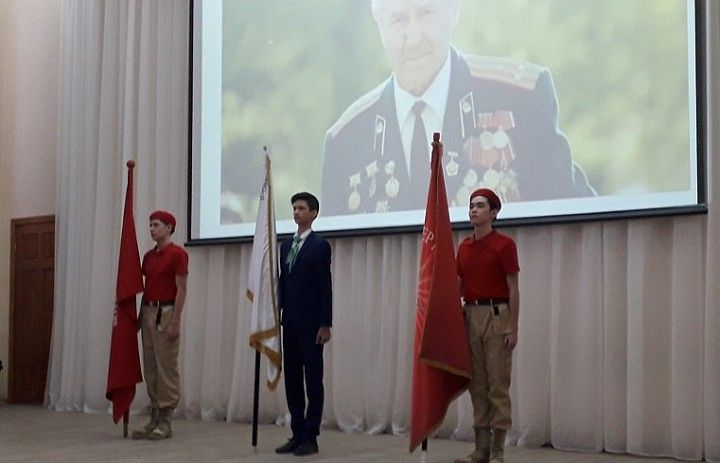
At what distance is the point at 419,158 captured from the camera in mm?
6008

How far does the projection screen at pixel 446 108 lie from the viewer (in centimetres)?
516

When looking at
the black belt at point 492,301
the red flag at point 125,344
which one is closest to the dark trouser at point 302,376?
the black belt at point 492,301

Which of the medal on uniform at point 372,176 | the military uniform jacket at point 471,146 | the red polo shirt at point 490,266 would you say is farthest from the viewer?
the medal on uniform at point 372,176

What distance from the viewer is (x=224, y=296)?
7.09 m

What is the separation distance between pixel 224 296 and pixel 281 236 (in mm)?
763

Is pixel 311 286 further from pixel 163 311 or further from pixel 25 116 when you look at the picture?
pixel 25 116

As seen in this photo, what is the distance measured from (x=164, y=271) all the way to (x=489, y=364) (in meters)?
1.97

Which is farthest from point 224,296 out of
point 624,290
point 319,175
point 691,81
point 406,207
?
point 691,81

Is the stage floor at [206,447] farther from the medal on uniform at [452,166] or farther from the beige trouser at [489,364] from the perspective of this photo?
the medal on uniform at [452,166]

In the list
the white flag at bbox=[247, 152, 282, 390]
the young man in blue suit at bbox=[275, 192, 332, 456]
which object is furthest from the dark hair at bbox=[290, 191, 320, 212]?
the white flag at bbox=[247, 152, 282, 390]

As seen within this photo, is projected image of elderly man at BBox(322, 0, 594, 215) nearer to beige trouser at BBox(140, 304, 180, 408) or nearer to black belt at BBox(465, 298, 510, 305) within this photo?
black belt at BBox(465, 298, 510, 305)

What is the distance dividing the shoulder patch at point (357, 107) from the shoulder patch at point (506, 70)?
65cm

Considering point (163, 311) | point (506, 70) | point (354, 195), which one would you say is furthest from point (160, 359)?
point (506, 70)

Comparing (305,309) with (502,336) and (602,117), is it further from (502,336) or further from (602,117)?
(602,117)
